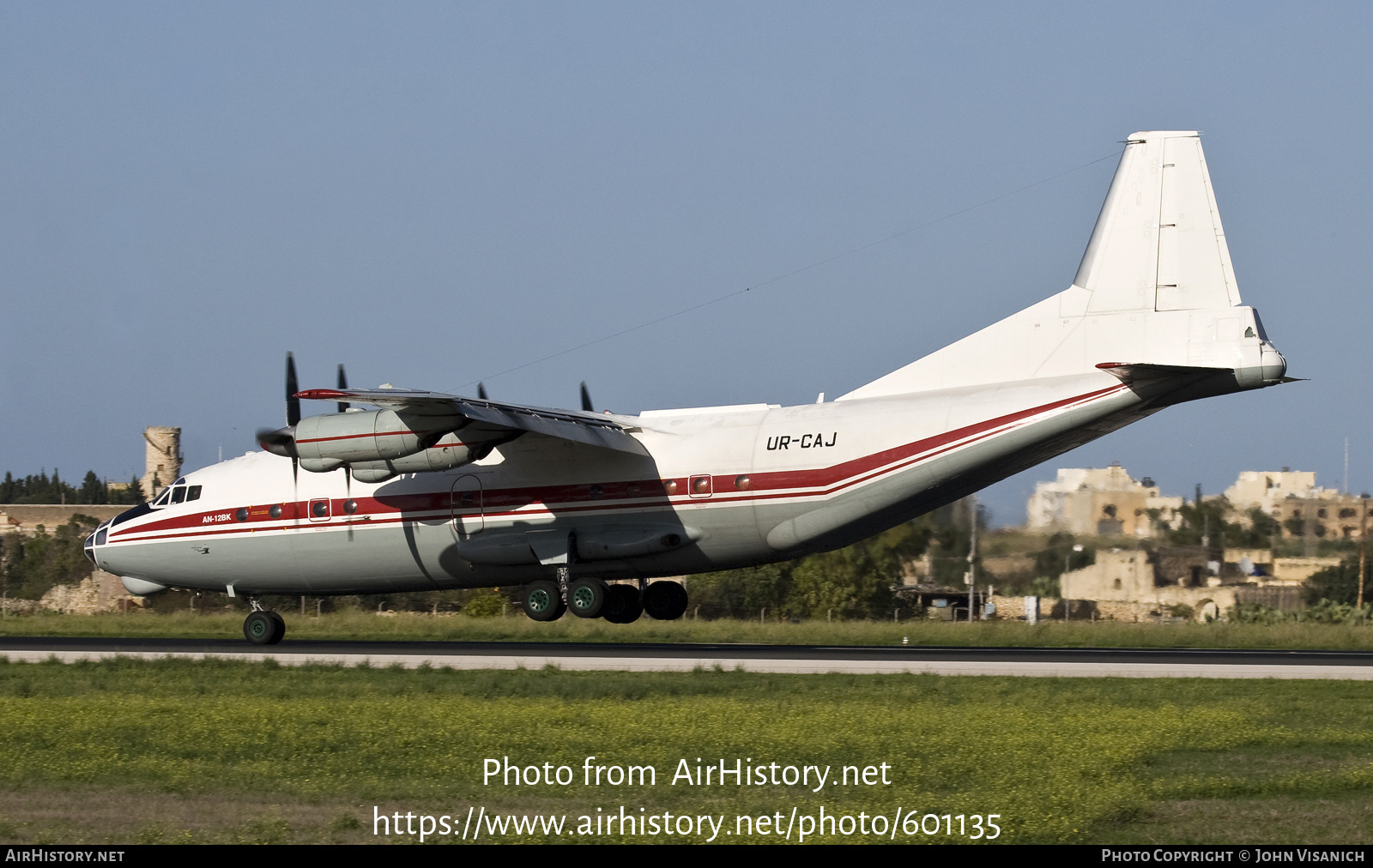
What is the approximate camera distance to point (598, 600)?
2392 centimetres

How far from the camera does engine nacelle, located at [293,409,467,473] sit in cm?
2189

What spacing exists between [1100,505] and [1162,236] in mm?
11533

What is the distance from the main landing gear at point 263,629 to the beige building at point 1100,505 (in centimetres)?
1642

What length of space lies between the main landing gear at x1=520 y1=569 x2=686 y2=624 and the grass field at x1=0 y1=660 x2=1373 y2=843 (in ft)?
12.3

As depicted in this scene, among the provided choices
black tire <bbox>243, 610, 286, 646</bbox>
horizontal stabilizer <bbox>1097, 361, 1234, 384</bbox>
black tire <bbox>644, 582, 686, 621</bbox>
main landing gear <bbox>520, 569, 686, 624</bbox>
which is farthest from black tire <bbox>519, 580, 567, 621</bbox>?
horizontal stabilizer <bbox>1097, 361, 1234, 384</bbox>

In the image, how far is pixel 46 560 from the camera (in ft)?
134

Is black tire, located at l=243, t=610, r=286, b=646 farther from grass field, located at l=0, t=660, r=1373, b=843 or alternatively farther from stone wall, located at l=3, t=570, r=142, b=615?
stone wall, located at l=3, t=570, r=142, b=615

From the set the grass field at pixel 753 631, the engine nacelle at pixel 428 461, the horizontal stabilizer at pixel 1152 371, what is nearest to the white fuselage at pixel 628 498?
the horizontal stabilizer at pixel 1152 371

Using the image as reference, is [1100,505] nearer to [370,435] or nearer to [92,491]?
[370,435]

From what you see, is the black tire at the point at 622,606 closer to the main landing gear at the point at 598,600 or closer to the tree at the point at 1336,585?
the main landing gear at the point at 598,600

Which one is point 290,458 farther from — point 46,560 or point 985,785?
point 46,560

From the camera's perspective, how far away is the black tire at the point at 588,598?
2391cm

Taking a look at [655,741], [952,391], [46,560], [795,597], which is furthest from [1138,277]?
[46,560]

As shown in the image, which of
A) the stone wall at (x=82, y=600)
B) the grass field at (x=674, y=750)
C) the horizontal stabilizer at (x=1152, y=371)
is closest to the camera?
the grass field at (x=674, y=750)
